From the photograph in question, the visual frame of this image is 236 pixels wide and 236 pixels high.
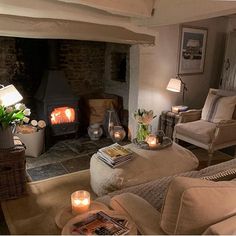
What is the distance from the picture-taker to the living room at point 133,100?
4.33 ft

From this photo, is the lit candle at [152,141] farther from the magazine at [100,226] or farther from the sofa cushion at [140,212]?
the magazine at [100,226]

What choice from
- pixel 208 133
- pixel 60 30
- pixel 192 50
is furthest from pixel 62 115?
pixel 192 50

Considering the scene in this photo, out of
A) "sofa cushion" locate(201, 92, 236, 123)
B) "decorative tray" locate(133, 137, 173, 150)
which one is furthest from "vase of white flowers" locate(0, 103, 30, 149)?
"sofa cushion" locate(201, 92, 236, 123)

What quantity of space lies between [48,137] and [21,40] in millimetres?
1462

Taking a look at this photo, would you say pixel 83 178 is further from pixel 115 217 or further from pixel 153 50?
pixel 153 50

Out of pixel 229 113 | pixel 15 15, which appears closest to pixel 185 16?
pixel 229 113

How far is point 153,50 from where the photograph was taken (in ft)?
11.9

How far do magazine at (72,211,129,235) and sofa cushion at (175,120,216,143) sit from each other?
2.17 metres

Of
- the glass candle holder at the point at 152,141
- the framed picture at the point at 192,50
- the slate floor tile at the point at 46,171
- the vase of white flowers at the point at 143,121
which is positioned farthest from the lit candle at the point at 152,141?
the framed picture at the point at 192,50

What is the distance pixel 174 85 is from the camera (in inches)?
144

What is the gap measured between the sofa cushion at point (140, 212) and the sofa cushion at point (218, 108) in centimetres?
243

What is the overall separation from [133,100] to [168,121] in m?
0.63

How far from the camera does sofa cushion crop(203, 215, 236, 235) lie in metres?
0.97

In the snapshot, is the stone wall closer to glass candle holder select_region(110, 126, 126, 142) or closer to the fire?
the fire
